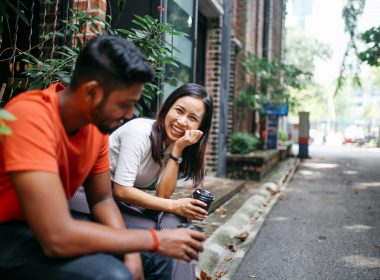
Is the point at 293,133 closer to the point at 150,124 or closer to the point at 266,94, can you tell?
the point at 266,94

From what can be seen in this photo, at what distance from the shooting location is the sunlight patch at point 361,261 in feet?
12.5

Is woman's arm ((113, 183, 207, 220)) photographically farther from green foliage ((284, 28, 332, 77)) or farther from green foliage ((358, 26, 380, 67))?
green foliage ((284, 28, 332, 77))

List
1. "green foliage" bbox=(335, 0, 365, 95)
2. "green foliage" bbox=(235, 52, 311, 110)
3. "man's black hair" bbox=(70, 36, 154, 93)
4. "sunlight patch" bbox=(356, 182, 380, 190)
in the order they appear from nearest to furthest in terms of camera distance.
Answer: "man's black hair" bbox=(70, 36, 154, 93) < "green foliage" bbox=(335, 0, 365, 95) < "sunlight patch" bbox=(356, 182, 380, 190) < "green foliage" bbox=(235, 52, 311, 110)

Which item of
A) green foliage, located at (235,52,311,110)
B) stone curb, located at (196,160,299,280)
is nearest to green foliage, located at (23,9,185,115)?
stone curb, located at (196,160,299,280)

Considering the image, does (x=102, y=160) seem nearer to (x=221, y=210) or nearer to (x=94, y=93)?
(x=94, y=93)

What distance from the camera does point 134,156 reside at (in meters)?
2.52

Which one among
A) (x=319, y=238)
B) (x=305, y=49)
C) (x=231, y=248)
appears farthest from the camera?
(x=305, y=49)

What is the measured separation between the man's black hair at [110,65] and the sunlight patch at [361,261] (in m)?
3.15

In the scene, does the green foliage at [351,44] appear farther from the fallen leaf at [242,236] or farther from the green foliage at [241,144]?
the fallen leaf at [242,236]

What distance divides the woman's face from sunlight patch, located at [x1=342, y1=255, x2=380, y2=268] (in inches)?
87.5

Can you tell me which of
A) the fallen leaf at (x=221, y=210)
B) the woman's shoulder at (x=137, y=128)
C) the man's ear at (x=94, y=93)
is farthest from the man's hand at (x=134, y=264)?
the fallen leaf at (x=221, y=210)

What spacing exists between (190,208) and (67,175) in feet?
3.01

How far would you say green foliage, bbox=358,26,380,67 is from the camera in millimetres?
11062

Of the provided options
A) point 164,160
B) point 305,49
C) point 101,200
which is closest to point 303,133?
point 164,160
